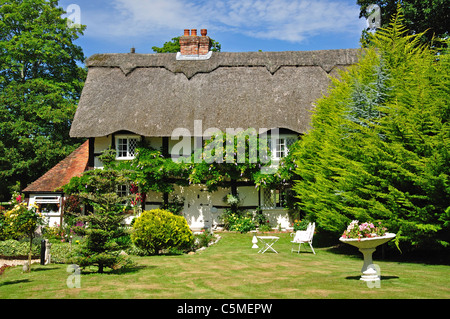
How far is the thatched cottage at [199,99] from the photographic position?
2111cm

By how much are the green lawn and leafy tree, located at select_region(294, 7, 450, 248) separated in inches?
52.7

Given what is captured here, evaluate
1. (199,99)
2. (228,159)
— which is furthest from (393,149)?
(199,99)

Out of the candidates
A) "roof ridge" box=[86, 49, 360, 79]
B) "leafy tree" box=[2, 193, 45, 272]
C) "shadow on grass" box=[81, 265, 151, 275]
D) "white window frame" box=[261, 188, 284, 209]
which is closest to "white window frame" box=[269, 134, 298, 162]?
"white window frame" box=[261, 188, 284, 209]

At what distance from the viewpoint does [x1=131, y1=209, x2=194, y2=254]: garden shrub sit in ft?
46.3

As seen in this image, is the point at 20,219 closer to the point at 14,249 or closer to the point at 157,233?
the point at 157,233

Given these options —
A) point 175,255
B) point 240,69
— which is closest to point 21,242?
point 175,255

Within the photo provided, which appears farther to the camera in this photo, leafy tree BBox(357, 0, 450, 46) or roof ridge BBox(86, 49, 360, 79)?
roof ridge BBox(86, 49, 360, 79)

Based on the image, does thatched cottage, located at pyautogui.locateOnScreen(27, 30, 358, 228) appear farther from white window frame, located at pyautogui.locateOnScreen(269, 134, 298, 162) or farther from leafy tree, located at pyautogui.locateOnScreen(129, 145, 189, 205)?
leafy tree, located at pyautogui.locateOnScreen(129, 145, 189, 205)

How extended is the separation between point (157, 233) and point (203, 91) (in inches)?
411

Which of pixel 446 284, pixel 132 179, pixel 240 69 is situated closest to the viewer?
pixel 446 284

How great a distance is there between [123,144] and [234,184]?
604 centimetres

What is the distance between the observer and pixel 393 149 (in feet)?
37.0

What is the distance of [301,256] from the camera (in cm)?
1328
